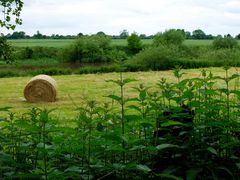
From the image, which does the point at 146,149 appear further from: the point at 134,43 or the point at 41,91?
the point at 134,43

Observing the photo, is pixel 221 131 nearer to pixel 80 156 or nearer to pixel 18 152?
pixel 80 156

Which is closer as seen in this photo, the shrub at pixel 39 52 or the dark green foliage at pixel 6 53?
the dark green foliage at pixel 6 53

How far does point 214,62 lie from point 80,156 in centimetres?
3076

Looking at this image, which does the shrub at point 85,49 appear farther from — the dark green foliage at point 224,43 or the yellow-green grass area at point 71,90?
the yellow-green grass area at point 71,90

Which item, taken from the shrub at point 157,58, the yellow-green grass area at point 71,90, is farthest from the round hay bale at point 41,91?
the shrub at point 157,58

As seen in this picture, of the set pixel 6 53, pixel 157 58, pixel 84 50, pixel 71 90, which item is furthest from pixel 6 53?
pixel 84 50

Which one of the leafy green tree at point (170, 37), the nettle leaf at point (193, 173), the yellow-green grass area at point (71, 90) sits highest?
the leafy green tree at point (170, 37)

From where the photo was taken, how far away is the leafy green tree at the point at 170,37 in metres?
43.4

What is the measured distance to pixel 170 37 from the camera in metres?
44.0

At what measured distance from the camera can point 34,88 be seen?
65.6ft

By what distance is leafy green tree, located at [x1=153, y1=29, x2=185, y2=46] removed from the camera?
43.4 metres

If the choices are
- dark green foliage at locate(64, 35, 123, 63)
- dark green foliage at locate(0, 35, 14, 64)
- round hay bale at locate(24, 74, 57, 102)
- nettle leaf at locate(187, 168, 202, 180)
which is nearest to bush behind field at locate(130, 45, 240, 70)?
dark green foliage at locate(64, 35, 123, 63)

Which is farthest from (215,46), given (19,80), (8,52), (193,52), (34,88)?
(8,52)

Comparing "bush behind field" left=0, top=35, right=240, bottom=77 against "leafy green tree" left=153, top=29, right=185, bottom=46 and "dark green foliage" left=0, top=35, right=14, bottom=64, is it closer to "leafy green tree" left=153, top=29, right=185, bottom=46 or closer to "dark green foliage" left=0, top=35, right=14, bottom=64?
"leafy green tree" left=153, top=29, right=185, bottom=46
